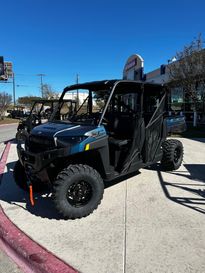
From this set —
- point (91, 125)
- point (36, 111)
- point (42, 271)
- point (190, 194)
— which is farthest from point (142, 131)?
point (36, 111)

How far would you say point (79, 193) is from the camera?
170 inches

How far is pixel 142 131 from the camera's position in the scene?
5.27 m

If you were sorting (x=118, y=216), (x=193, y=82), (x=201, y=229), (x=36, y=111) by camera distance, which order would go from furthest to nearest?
(x=193, y=82) < (x=36, y=111) < (x=118, y=216) < (x=201, y=229)

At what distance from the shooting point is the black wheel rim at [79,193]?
4258mm

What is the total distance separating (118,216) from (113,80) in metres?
2.41

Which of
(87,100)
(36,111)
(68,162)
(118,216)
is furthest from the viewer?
(36,111)

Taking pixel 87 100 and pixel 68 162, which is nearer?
pixel 68 162

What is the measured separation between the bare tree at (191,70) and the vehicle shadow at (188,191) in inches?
406

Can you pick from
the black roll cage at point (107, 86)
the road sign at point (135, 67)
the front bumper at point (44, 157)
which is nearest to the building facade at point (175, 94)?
the road sign at point (135, 67)

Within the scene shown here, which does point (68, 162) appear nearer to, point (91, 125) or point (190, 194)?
point (91, 125)

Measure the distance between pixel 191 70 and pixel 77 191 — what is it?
13.7m

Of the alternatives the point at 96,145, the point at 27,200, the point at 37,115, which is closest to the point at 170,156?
the point at 96,145

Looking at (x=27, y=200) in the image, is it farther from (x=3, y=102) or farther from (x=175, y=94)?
(x=3, y=102)

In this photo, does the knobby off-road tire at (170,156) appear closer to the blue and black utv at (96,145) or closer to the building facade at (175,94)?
the blue and black utv at (96,145)
